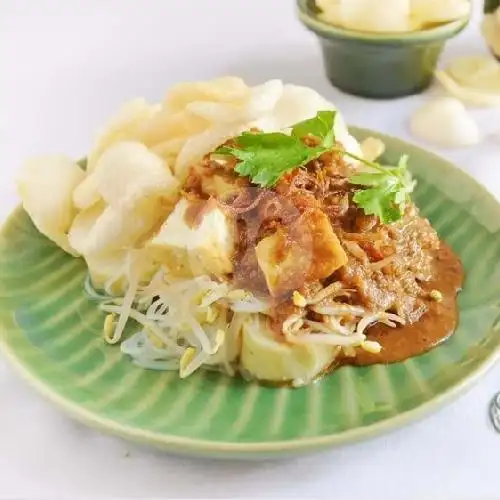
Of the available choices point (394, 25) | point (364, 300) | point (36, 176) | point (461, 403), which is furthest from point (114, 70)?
point (461, 403)

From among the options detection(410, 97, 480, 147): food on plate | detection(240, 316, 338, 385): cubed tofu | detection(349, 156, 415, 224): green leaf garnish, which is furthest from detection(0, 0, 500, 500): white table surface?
detection(349, 156, 415, 224): green leaf garnish

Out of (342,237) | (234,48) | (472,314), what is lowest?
(234,48)

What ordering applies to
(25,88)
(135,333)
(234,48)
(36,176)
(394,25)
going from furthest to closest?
(234,48) < (25,88) < (394,25) < (36,176) < (135,333)

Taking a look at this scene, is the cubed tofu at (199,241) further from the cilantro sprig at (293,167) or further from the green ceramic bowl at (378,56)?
the green ceramic bowl at (378,56)

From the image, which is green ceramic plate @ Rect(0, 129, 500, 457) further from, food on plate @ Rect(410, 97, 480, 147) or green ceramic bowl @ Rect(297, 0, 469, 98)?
green ceramic bowl @ Rect(297, 0, 469, 98)

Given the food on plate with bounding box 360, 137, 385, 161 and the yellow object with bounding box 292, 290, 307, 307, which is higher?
the yellow object with bounding box 292, 290, 307, 307

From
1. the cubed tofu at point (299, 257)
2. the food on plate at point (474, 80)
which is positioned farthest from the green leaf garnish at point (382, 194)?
the food on plate at point (474, 80)

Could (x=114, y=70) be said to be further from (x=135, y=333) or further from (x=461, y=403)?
(x=461, y=403)
